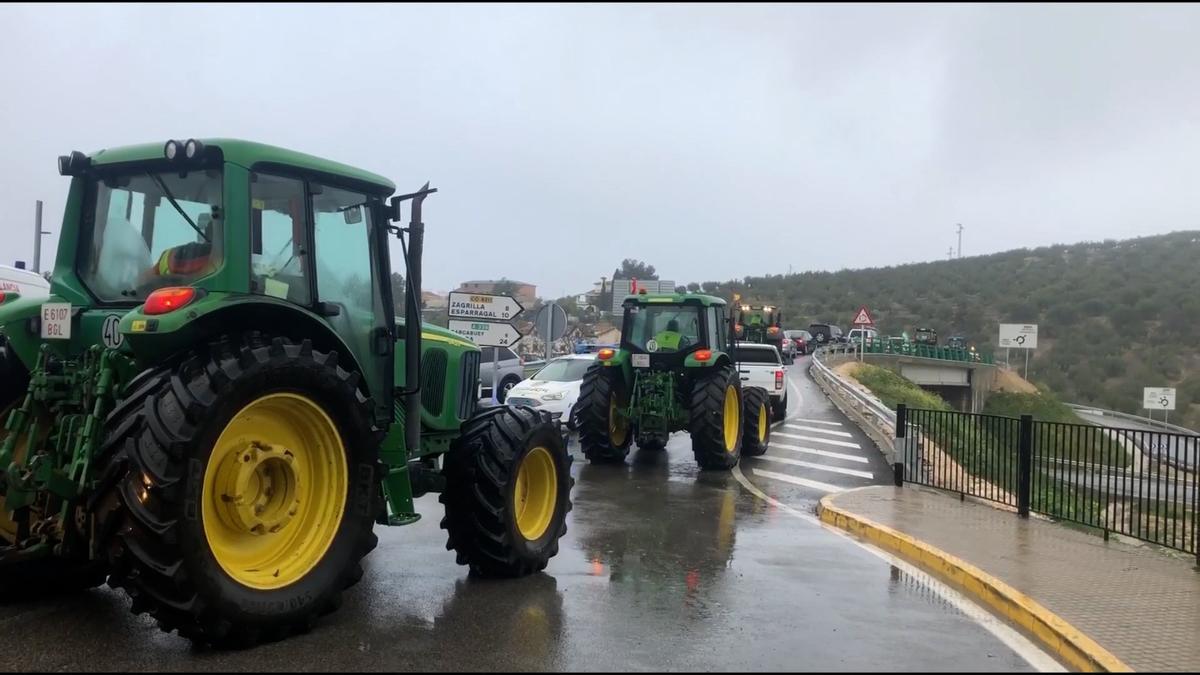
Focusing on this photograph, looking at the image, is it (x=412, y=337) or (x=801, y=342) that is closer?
(x=412, y=337)

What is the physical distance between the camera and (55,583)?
5.64m

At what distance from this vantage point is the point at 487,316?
15.7 meters

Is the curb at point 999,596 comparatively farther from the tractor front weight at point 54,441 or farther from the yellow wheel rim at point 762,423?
the yellow wheel rim at point 762,423

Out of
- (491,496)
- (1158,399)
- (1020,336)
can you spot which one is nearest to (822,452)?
(1158,399)

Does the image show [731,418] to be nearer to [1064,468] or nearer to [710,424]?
[710,424]

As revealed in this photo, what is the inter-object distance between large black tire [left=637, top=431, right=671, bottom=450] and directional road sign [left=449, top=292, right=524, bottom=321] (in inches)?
127

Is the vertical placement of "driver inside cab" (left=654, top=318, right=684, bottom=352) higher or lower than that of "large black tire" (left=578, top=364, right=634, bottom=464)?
higher

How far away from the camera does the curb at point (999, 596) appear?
496cm

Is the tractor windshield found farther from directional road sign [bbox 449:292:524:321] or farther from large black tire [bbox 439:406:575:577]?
directional road sign [bbox 449:292:524:321]

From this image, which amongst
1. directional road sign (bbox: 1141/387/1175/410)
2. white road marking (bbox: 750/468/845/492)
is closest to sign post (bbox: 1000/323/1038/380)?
directional road sign (bbox: 1141/387/1175/410)

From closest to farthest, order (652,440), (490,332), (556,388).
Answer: (652,440)
(490,332)
(556,388)

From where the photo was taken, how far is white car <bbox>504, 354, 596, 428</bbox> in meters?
17.6

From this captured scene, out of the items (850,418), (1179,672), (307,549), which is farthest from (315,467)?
(850,418)

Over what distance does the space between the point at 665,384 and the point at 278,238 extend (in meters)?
9.14
